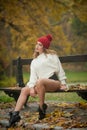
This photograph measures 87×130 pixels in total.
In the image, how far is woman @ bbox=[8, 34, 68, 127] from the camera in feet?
22.6

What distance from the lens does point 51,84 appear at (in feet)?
23.0

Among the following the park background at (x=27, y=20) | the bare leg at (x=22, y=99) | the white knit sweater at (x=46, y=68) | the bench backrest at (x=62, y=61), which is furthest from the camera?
the park background at (x=27, y=20)

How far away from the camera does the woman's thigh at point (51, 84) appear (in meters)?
6.93

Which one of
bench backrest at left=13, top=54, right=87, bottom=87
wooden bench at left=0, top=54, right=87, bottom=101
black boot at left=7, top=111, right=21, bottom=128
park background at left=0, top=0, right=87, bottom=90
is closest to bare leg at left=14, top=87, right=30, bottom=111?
black boot at left=7, top=111, right=21, bottom=128

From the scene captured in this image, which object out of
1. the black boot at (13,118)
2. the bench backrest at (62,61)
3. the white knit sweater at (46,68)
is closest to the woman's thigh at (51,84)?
the white knit sweater at (46,68)

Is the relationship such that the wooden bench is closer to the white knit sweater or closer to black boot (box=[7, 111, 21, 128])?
the white knit sweater

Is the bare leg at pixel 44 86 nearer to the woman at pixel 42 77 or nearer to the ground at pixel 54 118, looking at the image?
the woman at pixel 42 77

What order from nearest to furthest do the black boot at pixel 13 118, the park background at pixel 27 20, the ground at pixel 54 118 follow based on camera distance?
the ground at pixel 54 118 → the black boot at pixel 13 118 → the park background at pixel 27 20

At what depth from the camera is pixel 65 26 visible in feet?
116

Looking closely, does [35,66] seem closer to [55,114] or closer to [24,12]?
[55,114]

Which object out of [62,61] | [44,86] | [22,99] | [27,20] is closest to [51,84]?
[44,86]

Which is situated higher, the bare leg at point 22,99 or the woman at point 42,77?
the woman at point 42,77

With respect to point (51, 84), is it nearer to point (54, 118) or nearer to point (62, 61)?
point (54, 118)

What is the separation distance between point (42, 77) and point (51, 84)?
245 mm
